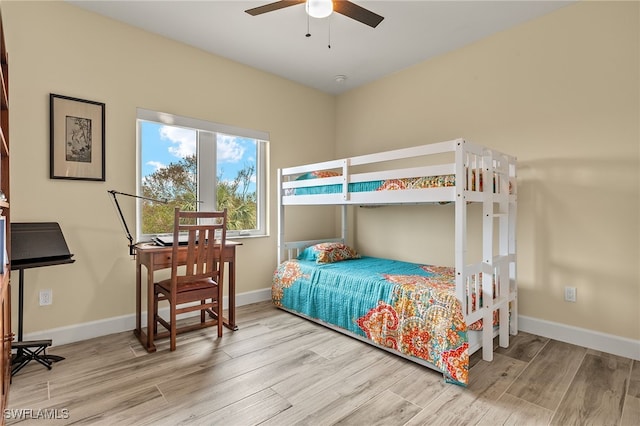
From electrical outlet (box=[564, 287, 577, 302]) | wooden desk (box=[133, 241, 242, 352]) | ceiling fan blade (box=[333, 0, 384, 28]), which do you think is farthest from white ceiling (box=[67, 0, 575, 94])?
electrical outlet (box=[564, 287, 577, 302])

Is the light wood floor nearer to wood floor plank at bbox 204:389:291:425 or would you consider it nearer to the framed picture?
wood floor plank at bbox 204:389:291:425

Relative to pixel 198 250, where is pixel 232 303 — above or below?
below

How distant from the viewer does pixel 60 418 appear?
64.9 inches

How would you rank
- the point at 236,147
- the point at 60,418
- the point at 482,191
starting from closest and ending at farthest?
the point at 60,418, the point at 482,191, the point at 236,147

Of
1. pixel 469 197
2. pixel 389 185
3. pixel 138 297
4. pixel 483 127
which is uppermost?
pixel 483 127

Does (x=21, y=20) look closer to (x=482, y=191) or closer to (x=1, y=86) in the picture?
(x=1, y=86)

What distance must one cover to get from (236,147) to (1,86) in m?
2.04

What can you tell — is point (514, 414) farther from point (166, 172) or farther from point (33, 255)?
point (166, 172)

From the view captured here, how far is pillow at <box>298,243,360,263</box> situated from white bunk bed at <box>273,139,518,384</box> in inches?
21.0

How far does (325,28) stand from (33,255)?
108 inches

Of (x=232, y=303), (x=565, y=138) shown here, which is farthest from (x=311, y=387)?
(x=565, y=138)

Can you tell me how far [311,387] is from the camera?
6.38ft

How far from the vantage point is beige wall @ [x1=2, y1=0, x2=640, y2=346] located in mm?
2355

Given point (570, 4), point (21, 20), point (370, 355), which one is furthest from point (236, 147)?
point (570, 4)
